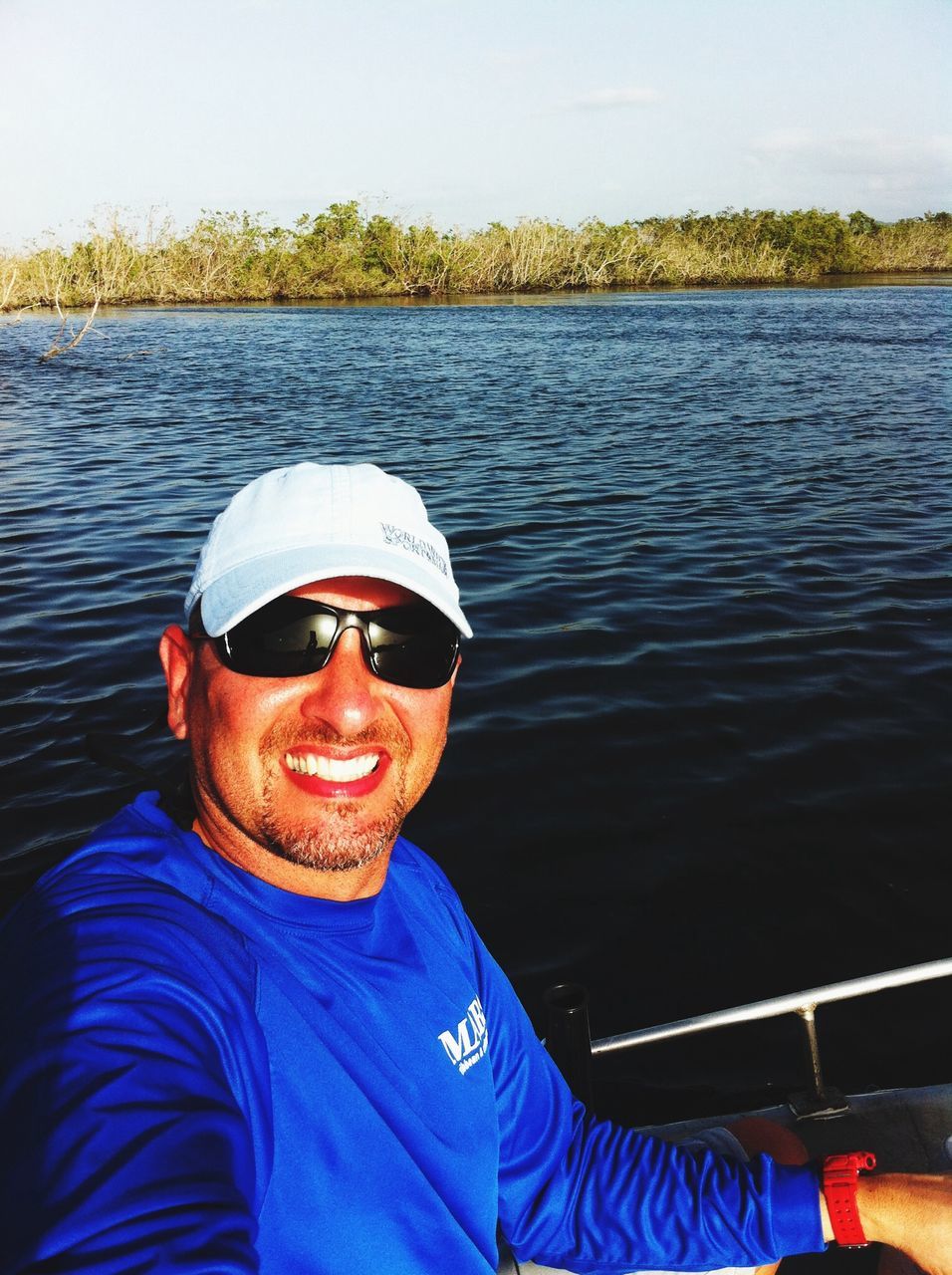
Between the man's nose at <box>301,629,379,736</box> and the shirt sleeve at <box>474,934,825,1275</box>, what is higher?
the man's nose at <box>301,629,379,736</box>

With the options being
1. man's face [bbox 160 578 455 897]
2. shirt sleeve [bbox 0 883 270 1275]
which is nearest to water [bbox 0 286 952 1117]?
man's face [bbox 160 578 455 897]

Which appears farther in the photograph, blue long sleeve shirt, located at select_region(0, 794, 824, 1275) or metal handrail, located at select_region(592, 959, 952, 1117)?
metal handrail, located at select_region(592, 959, 952, 1117)

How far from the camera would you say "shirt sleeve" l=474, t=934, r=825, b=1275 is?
189 centimetres

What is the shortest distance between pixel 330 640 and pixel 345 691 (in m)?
0.09

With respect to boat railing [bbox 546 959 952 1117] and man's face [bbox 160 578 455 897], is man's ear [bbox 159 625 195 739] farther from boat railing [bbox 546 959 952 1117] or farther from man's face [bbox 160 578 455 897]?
boat railing [bbox 546 959 952 1117]

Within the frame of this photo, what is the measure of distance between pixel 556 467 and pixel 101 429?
8.41 meters

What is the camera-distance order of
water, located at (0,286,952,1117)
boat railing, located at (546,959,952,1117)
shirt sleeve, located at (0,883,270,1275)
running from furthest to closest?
water, located at (0,286,952,1117) < boat railing, located at (546,959,952,1117) < shirt sleeve, located at (0,883,270,1275)

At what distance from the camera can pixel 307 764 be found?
5.28ft

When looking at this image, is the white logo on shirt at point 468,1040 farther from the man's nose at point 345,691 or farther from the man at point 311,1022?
the man's nose at point 345,691

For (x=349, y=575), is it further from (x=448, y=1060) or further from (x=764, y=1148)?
(x=764, y=1148)

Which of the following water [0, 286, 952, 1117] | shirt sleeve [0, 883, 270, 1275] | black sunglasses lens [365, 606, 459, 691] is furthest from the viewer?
water [0, 286, 952, 1117]

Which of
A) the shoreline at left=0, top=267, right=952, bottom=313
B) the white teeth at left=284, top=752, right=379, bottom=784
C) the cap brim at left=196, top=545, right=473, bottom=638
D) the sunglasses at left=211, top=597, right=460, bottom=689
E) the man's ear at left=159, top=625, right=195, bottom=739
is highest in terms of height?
the shoreline at left=0, top=267, right=952, bottom=313

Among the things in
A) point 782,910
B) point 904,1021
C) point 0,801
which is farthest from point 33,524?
point 904,1021

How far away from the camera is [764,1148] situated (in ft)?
8.00
